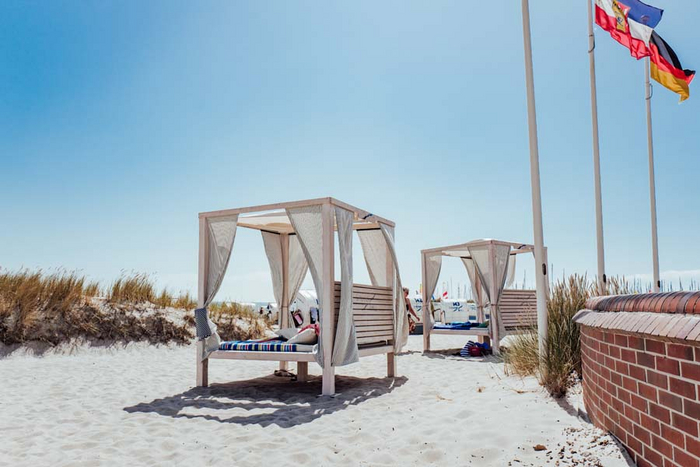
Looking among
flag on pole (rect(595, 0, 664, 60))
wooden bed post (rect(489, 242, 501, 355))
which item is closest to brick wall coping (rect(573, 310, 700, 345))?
flag on pole (rect(595, 0, 664, 60))

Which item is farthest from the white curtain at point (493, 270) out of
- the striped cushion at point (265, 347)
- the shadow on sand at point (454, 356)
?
the striped cushion at point (265, 347)

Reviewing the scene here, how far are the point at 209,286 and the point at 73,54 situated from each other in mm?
6188

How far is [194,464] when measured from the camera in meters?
3.97

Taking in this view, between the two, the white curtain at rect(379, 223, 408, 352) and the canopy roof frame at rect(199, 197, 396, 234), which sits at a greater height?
the canopy roof frame at rect(199, 197, 396, 234)

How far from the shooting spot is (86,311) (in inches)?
452

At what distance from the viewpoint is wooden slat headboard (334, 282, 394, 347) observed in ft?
25.2

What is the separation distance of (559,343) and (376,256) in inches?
163

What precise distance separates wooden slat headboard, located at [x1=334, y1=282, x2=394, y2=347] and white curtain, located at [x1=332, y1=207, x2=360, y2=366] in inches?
6.9

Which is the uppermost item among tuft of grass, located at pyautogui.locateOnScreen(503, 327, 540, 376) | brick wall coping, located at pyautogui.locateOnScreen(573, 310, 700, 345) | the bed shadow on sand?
brick wall coping, located at pyautogui.locateOnScreen(573, 310, 700, 345)

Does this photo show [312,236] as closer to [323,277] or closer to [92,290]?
[323,277]

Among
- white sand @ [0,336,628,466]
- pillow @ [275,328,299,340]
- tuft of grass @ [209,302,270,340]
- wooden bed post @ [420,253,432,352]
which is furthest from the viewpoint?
tuft of grass @ [209,302,270,340]

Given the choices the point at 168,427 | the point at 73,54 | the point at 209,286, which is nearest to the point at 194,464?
the point at 168,427

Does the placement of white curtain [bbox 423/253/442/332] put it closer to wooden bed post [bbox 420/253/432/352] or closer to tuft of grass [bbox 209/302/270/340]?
wooden bed post [bbox 420/253/432/352]

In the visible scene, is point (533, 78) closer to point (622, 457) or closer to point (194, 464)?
point (622, 457)
